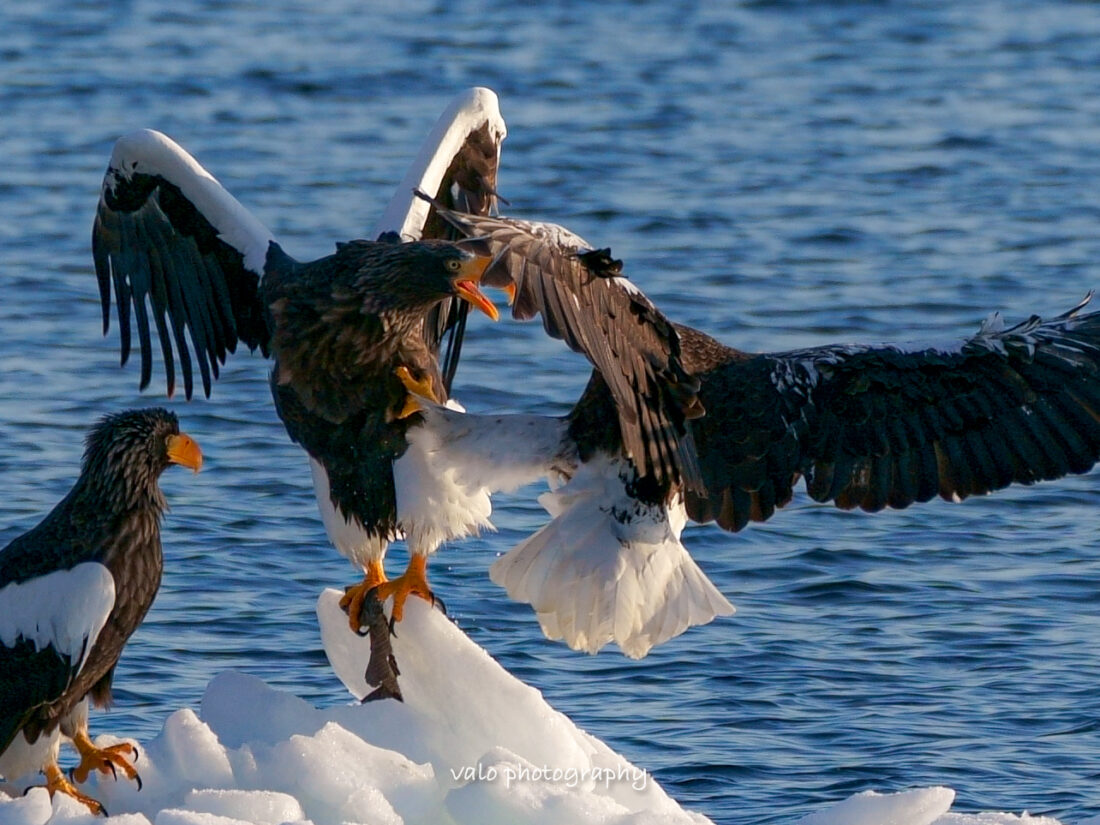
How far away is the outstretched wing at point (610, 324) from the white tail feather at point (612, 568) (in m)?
0.15

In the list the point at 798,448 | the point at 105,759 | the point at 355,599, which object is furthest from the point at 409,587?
the point at 798,448

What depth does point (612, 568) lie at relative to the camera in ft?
17.1

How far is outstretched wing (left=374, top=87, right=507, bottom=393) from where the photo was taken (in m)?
6.12

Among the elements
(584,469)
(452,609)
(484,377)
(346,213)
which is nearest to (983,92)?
(346,213)

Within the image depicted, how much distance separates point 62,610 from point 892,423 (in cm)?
200

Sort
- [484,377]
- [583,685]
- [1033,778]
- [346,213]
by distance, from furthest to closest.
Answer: [346,213] < [484,377] < [583,685] < [1033,778]

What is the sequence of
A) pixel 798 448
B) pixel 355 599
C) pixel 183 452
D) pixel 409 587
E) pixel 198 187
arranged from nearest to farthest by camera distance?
pixel 183 452
pixel 798 448
pixel 409 587
pixel 355 599
pixel 198 187

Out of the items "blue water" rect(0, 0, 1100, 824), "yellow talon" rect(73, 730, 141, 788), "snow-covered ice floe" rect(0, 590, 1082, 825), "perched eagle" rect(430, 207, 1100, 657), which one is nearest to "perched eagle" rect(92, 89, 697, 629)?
"perched eagle" rect(430, 207, 1100, 657)

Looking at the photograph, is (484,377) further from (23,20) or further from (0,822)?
(23,20)

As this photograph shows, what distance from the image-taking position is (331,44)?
15.5m

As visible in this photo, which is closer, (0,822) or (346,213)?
(0,822)

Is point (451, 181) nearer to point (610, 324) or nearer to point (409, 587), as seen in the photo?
point (409, 587)

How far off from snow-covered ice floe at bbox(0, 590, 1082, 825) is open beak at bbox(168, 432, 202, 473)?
1.68 feet

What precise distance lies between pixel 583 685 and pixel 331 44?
32.8 ft
